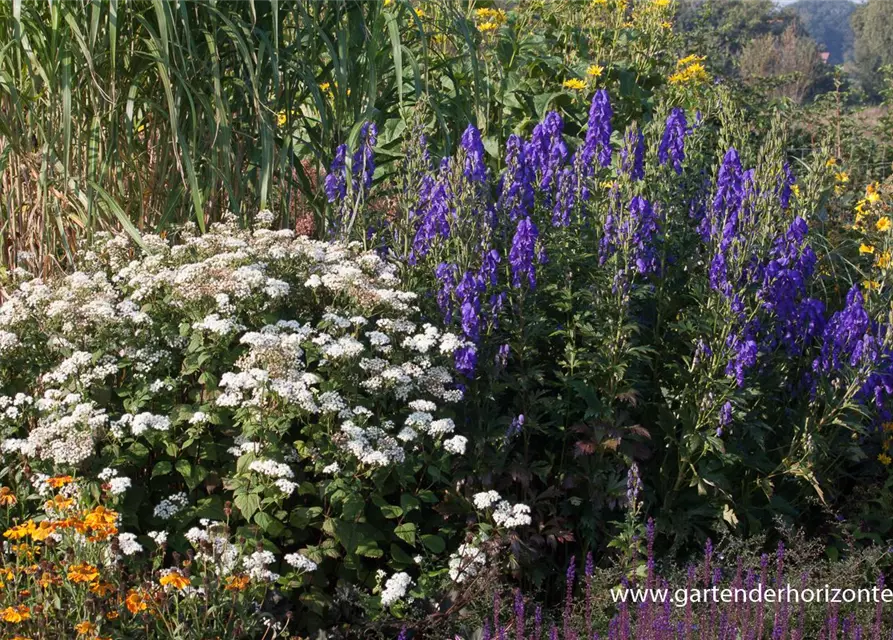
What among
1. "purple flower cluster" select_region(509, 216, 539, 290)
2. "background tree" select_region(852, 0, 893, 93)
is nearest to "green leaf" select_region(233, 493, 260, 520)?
"purple flower cluster" select_region(509, 216, 539, 290)

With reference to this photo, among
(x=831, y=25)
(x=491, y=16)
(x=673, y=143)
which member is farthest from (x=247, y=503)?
(x=831, y=25)

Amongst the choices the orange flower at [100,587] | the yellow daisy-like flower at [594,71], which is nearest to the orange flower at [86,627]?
the orange flower at [100,587]

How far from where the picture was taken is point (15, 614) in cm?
228

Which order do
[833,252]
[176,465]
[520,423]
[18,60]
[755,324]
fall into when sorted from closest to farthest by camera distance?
[176,465] → [520,423] → [755,324] → [18,60] → [833,252]

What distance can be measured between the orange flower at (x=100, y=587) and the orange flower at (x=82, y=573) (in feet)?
0.08

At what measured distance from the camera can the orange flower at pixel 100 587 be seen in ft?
7.89

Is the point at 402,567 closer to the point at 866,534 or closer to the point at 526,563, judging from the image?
the point at 526,563

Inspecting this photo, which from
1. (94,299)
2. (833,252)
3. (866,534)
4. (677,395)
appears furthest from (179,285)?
(833,252)

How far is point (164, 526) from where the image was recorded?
3.20 meters

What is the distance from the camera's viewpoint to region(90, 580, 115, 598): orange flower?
2.40 meters

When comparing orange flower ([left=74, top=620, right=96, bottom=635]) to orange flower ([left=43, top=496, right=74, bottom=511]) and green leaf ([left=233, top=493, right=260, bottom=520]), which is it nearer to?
orange flower ([left=43, top=496, right=74, bottom=511])

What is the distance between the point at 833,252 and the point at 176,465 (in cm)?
320

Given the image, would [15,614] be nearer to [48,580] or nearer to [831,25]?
[48,580]

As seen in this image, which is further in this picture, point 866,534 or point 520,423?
point 866,534
